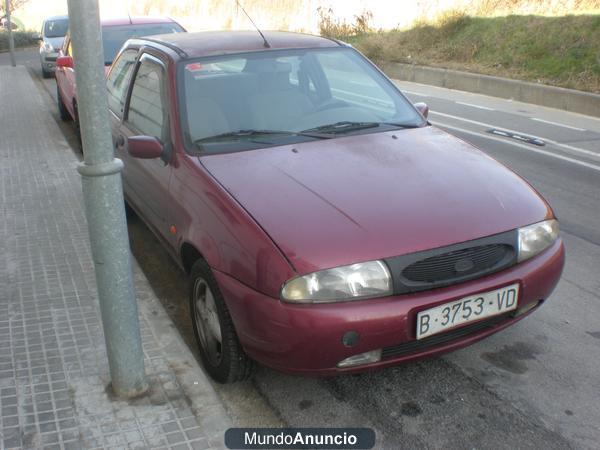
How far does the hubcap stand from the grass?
1001 centimetres

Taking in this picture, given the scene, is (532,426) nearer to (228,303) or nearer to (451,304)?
(451,304)

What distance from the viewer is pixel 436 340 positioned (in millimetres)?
3105

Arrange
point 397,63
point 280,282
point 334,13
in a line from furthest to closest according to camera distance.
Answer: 1. point 334,13
2. point 397,63
3. point 280,282

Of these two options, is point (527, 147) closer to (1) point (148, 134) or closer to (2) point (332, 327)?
(1) point (148, 134)

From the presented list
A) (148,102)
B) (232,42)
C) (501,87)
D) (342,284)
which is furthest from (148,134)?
(501,87)

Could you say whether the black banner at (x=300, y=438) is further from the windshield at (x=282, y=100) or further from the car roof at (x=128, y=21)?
the car roof at (x=128, y=21)

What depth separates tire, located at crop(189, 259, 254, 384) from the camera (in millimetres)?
3270

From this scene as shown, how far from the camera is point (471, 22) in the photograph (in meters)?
16.9

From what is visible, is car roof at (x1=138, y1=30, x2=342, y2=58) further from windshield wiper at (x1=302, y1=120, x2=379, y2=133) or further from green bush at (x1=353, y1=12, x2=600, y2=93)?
green bush at (x1=353, y1=12, x2=600, y2=93)

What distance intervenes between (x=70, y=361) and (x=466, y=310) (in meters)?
2.02

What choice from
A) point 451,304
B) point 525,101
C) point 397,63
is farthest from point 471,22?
point 451,304

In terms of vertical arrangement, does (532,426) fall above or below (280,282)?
below

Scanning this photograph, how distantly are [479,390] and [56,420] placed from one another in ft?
6.55

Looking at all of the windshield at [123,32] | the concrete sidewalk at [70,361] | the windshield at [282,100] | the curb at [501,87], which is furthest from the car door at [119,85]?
the curb at [501,87]
